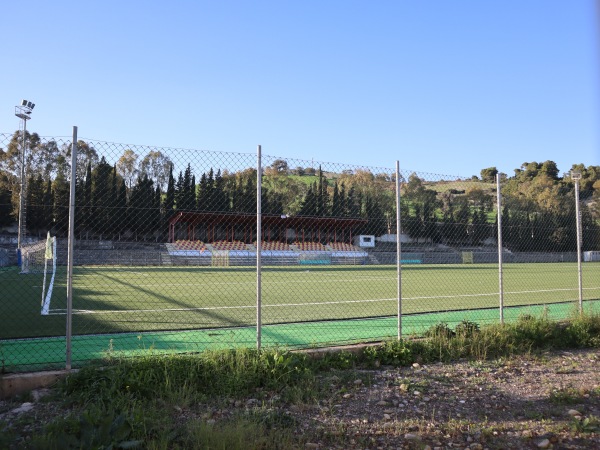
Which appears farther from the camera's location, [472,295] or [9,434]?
[472,295]

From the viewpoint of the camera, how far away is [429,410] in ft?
14.8

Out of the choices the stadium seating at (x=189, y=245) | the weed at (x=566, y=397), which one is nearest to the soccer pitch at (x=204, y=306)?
the stadium seating at (x=189, y=245)

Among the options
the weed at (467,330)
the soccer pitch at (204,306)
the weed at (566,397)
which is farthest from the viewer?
the soccer pitch at (204,306)

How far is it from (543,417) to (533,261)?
38256 mm

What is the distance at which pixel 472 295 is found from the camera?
52.5 ft

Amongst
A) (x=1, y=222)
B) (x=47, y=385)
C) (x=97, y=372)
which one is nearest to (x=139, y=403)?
(x=97, y=372)

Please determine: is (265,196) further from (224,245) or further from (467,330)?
(224,245)

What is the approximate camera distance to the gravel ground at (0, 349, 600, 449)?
386cm

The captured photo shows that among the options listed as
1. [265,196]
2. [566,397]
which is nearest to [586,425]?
[566,397]

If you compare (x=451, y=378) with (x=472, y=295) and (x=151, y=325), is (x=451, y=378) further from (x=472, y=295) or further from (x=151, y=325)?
(x=472, y=295)

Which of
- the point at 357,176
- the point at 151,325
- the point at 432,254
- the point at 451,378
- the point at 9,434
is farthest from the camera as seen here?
the point at 432,254

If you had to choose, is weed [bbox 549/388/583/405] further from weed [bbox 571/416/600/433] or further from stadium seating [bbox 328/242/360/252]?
stadium seating [bbox 328/242/360/252]

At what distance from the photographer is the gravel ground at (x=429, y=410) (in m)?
3.86

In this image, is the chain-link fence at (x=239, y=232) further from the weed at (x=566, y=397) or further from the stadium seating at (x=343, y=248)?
the stadium seating at (x=343, y=248)
